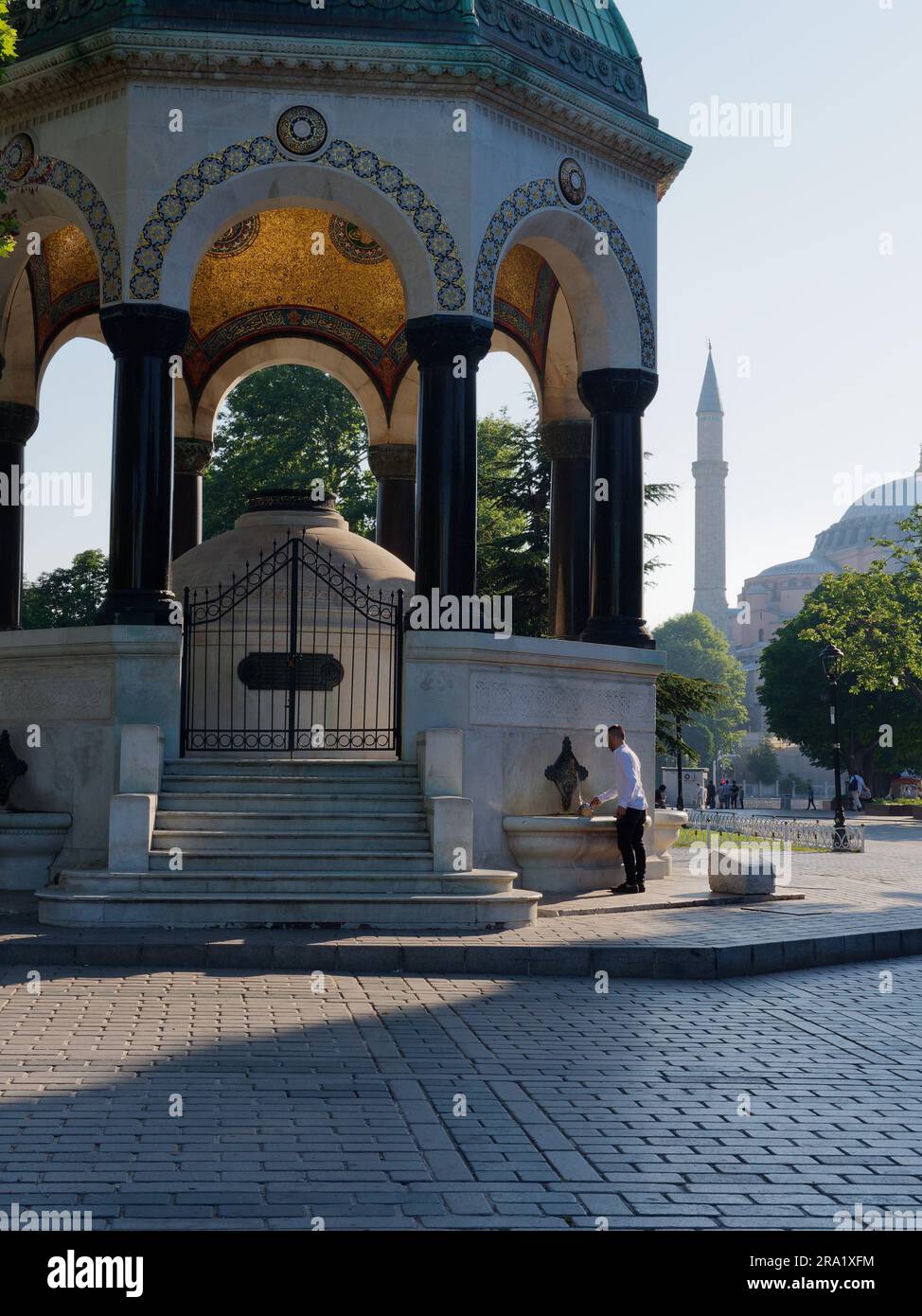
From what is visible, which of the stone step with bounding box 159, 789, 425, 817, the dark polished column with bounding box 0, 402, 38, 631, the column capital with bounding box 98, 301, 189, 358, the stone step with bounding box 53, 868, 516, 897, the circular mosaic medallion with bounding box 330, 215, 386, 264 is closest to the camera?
the stone step with bounding box 53, 868, 516, 897

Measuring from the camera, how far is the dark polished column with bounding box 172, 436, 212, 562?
20844 millimetres

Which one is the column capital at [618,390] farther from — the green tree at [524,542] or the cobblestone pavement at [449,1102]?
the green tree at [524,542]

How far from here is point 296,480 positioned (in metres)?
40.0

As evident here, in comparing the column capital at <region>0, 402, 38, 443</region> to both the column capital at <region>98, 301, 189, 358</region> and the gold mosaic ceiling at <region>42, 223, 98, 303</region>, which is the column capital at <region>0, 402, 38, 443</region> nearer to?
the gold mosaic ceiling at <region>42, 223, 98, 303</region>

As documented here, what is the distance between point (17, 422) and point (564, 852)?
8.97 meters

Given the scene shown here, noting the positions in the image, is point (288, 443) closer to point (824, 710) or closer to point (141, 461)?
point (141, 461)

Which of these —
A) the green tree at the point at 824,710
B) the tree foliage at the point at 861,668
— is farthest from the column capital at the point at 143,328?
the green tree at the point at 824,710

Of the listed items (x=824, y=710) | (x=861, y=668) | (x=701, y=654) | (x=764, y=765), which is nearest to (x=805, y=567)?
(x=701, y=654)

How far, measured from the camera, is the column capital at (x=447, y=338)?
15.0 m

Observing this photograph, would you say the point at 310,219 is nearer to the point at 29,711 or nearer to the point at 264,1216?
the point at 29,711

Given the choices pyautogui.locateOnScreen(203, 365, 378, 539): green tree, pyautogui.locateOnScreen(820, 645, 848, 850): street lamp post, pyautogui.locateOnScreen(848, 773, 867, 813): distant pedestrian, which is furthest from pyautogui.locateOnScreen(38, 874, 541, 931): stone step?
pyautogui.locateOnScreen(848, 773, 867, 813): distant pedestrian

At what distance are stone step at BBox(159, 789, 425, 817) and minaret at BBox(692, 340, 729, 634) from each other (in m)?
153

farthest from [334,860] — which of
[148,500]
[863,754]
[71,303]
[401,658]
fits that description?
[863,754]
